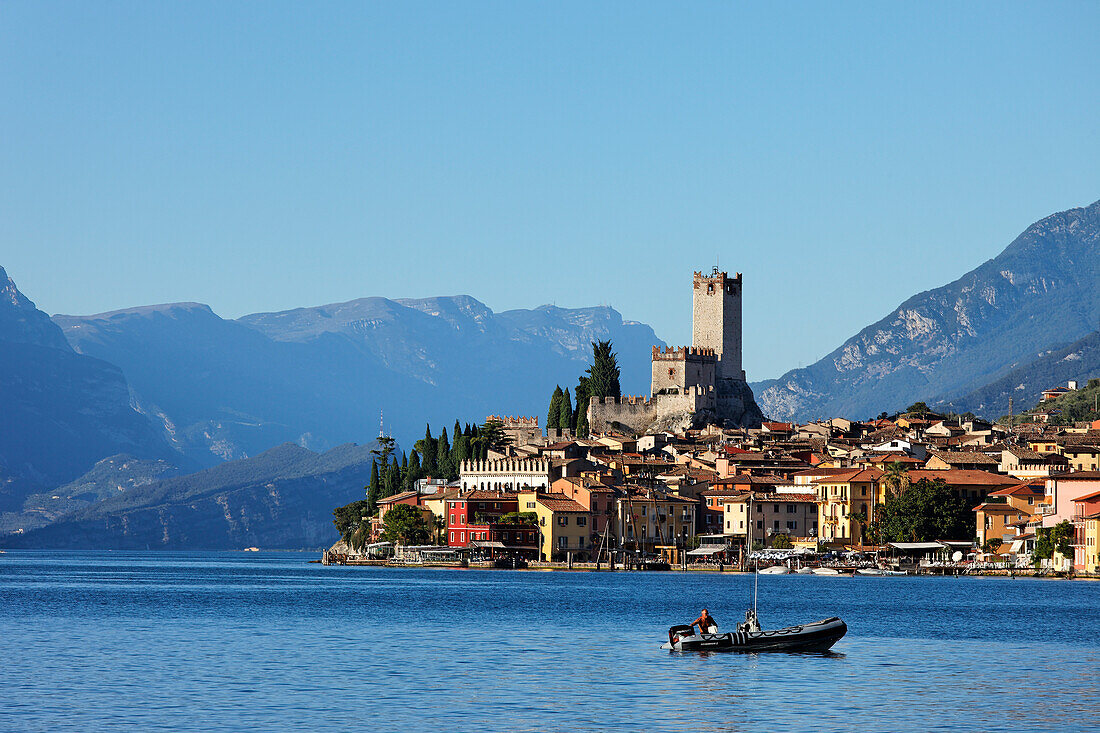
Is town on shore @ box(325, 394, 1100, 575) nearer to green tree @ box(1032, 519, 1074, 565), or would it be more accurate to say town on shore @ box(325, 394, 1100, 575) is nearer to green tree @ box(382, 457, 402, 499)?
green tree @ box(1032, 519, 1074, 565)

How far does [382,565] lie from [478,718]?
119 meters

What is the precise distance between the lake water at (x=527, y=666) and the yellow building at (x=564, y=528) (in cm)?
4365

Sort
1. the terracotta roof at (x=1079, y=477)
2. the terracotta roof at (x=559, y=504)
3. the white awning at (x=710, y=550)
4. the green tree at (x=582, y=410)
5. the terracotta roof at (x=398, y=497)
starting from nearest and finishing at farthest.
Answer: the terracotta roof at (x=1079, y=477), the white awning at (x=710, y=550), the terracotta roof at (x=559, y=504), the terracotta roof at (x=398, y=497), the green tree at (x=582, y=410)

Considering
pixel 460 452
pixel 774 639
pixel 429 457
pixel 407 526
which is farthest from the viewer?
pixel 429 457

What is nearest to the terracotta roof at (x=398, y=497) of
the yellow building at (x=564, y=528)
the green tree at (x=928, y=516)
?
the yellow building at (x=564, y=528)

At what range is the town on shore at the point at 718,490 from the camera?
413 ft

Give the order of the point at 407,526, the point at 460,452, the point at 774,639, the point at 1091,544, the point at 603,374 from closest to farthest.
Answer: the point at 774,639 → the point at 1091,544 → the point at 407,526 → the point at 460,452 → the point at 603,374

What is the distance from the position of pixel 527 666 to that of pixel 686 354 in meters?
115

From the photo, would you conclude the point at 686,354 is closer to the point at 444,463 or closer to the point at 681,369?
the point at 681,369

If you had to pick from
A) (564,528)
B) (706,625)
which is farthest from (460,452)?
(706,625)

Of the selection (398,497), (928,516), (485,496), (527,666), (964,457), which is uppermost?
(964,457)

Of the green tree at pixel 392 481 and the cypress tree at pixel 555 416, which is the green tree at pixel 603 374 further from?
the green tree at pixel 392 481

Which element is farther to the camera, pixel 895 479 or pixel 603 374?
pixel 603 374

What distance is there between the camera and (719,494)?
141750 mm
